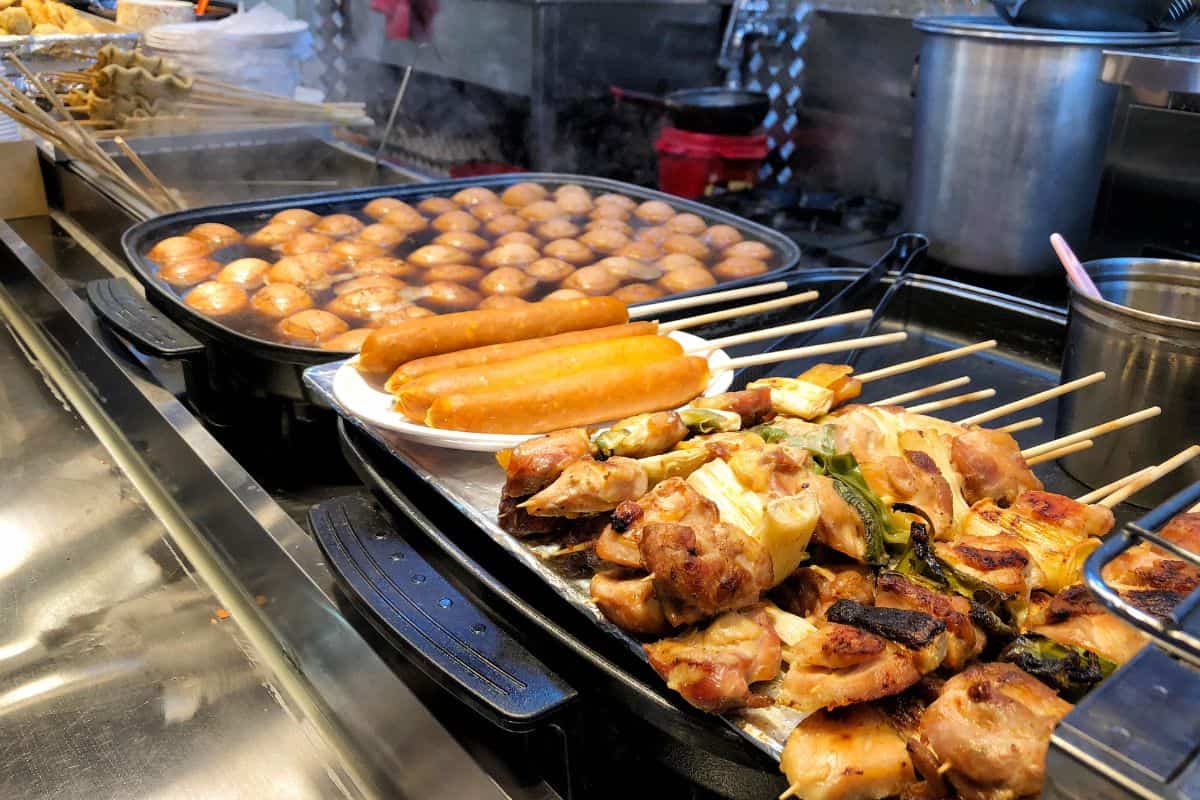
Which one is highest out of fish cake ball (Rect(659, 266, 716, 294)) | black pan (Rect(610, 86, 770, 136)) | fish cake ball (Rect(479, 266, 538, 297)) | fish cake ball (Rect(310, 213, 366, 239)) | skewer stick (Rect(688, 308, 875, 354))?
black pan (Rect(610, 86, 770, 136))

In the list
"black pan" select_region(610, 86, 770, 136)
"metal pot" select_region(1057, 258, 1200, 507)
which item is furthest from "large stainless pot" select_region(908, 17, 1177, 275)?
"metal pot" select_region(1057, 258, 1200, 507)

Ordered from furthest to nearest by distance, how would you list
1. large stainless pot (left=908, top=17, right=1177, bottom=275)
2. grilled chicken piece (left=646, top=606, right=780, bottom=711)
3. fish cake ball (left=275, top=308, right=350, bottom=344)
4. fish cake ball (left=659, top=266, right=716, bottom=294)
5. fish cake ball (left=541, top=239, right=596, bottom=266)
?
fish cake ball (left=541, top=239, right=596, bottom=266) < fish cake ball (left=659, top=266, right=716, bottom=294) < large stainless pot (left=908, top=17, right=1177, bottom=275) < fish cake ball (left=275, top=308, right=350, bottom=344) < grilled chicken piece (left=646, top=606, right=780, bottom=711)

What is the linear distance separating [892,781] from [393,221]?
2742 mm

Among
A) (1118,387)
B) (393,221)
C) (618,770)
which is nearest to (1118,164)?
(1118,387)

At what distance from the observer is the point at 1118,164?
3350 millimetres

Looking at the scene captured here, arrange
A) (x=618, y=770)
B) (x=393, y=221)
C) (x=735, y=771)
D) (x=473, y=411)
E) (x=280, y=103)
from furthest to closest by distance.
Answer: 1. (x=280, y=103)
2. (x=393, y=221)
3. (x=473, y=411)
4. (x=618, y=770)
5. (x=735, y=771)

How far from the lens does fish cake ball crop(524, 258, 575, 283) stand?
2.93 metres

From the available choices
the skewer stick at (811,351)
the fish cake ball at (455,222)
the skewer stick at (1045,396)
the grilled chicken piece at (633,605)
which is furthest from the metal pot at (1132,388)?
the fish cake ball at (455,222)

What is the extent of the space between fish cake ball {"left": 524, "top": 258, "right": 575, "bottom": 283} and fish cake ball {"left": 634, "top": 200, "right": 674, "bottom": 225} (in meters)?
0.51

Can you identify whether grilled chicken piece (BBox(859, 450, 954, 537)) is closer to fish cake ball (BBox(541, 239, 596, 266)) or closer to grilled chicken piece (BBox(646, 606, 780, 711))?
grilled chicken piece (BBox(646, 606, 780, 711))

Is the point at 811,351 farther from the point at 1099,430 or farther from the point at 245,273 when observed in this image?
the point at 245,273

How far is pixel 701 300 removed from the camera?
2.17 meters

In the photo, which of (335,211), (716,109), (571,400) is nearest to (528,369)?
(571,400)

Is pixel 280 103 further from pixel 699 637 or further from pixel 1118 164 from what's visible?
pixel 699 637
